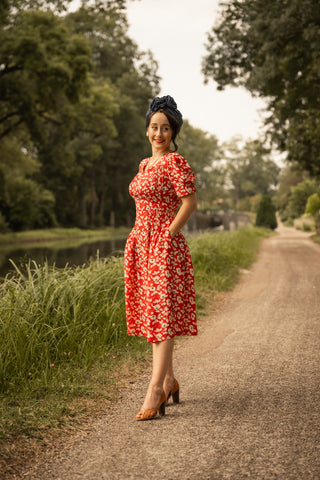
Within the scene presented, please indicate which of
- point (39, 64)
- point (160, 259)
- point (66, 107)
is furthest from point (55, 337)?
point (66, 107)

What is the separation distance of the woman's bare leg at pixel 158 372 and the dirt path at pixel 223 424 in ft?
0.44

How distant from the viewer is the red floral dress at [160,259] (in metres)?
3.29

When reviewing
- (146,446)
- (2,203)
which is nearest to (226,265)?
(146,446)

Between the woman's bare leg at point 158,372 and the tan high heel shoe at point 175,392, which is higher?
the woman's bare leg at point 158,372

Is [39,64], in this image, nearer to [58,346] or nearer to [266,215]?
[58,346]

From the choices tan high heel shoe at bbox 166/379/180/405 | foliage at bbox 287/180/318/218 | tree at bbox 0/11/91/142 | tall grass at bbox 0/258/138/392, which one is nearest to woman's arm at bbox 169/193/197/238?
tan high heel shoe at bbox 166/379/180/405

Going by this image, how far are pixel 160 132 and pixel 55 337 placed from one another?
2139 millimetres

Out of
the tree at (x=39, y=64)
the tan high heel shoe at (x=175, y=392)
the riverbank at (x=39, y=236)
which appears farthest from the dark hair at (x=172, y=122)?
the riverbank at (x=39, y=236)

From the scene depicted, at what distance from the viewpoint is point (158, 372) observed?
3.31 metres

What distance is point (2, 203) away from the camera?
33.2 metres

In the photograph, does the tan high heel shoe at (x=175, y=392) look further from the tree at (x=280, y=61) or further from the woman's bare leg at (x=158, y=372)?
the tree at (x=280, y=61)

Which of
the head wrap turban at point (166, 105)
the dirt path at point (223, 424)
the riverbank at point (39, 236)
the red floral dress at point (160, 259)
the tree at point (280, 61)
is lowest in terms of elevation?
the riverbank at point (39, 236)

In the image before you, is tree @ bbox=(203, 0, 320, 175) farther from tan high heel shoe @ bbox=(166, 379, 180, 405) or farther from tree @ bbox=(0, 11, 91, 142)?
tan high heel shoe @ bbox=(166, 379, 180, 405)

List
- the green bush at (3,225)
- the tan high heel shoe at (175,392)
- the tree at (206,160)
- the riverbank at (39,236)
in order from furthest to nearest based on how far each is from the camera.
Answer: the tree at (206,160), the green bush at (3,225), the riverbank at (39,236), the tan high heel shoe at (175,392)
